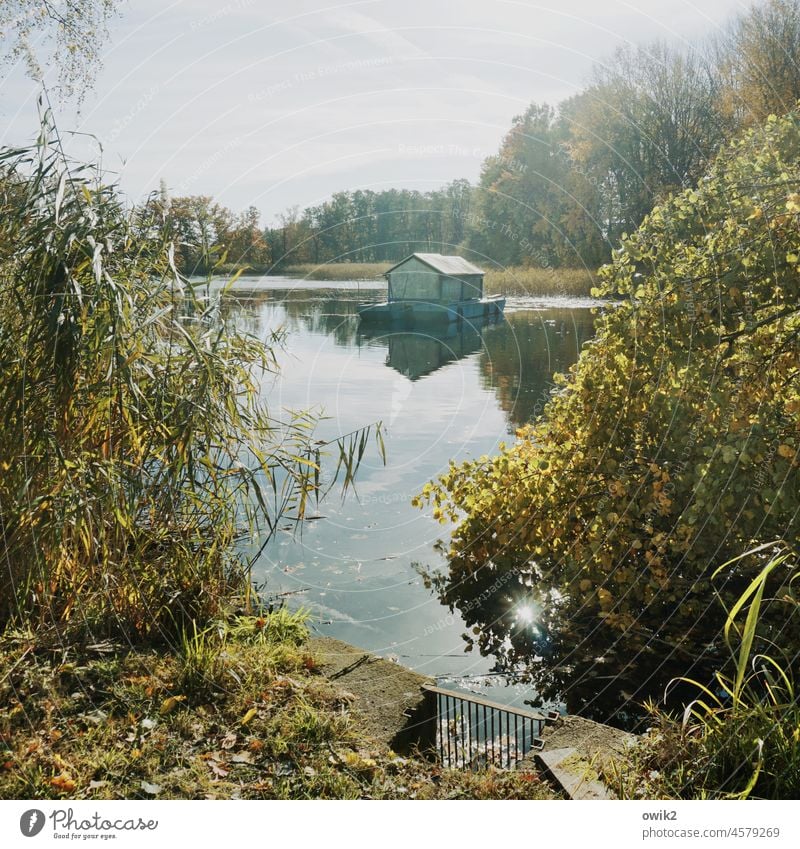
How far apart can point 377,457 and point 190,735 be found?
4224 millimetres

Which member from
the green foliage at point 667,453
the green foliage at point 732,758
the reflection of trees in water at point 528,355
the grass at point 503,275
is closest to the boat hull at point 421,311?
the grass at point 503,275

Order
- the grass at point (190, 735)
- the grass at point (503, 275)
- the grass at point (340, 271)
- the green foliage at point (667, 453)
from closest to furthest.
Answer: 1. the grass at point (190, 735)
2. the green foliage at point (667, 453)
3. the grass at point (340, 271)
4. the grass at point (503, 275)

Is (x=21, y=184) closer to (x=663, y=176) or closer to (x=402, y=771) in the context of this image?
(x=402, y=771)

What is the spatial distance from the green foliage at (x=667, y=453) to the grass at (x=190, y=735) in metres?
1.72

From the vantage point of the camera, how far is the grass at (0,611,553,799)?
249 cm

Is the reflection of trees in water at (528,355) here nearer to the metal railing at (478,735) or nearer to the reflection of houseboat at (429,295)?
the reflection of houseboat at (429,295)

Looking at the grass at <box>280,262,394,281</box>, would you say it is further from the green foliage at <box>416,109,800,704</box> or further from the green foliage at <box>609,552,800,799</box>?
the green foliage at <box>609,552,800,799</box>

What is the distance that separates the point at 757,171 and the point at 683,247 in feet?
1.49

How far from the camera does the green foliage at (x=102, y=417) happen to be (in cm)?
294

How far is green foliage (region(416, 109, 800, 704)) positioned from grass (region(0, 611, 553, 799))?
5.64 ft

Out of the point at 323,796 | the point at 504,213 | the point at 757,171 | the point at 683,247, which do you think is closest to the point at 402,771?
the point at 323,796

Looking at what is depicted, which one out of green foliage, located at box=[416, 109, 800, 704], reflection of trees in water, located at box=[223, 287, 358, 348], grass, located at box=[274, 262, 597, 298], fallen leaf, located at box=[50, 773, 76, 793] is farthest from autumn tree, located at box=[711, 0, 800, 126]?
fallen leaf, located at box=[50, 773, 76, 793]

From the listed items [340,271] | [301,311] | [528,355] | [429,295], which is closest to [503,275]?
[429,295]

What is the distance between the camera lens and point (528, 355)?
13102mm
